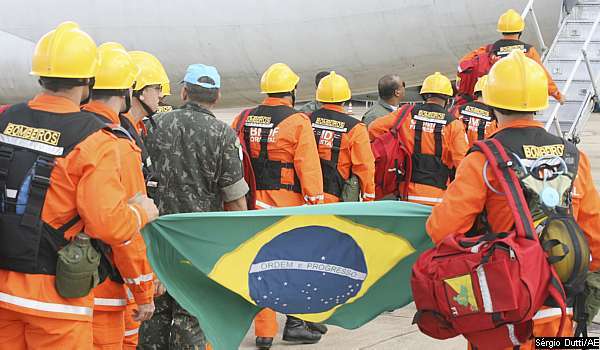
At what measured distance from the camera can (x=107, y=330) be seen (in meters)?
3.94

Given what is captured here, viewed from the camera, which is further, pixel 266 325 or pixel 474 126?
pixel 474 126

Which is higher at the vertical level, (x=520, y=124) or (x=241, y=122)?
(x=520, y=124)

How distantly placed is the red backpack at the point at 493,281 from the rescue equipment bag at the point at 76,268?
140 cm

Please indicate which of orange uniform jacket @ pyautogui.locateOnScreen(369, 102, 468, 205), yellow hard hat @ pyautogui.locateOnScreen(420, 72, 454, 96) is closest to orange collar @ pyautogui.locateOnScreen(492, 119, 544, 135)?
orange uniform jacket @ pyautogui.locateOnScreen(369, 102, 468, 205)

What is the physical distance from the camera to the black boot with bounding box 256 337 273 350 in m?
6.16

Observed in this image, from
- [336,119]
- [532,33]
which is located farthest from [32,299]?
[532,33]

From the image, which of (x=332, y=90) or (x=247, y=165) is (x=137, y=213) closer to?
(x=247, y=165)

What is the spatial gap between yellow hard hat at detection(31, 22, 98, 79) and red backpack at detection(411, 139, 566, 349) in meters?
1.74

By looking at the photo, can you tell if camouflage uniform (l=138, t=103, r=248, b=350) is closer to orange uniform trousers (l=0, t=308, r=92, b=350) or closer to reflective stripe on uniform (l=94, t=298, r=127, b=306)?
reflective stripe on uniform (l=94, t=298, r=127, b=306)

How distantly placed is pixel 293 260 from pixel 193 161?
1.29 meters

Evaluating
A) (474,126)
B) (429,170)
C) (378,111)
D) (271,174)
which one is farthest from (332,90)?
(378,111)

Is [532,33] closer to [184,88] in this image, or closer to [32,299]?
[184,88]

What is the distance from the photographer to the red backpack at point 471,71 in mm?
8594

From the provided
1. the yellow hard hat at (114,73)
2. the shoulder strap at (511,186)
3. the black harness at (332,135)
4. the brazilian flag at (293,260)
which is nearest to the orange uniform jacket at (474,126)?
the black harness at (332,135)
